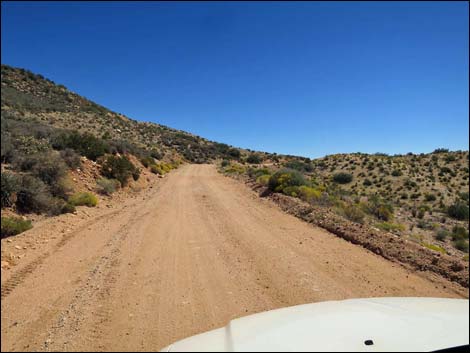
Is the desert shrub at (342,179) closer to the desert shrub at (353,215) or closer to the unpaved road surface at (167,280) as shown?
the desert shrub at (353,215)

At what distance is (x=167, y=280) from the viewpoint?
657 cm

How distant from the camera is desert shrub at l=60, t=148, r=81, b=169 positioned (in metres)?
16.0

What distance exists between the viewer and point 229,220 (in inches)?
465

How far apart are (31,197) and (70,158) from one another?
18.5ft

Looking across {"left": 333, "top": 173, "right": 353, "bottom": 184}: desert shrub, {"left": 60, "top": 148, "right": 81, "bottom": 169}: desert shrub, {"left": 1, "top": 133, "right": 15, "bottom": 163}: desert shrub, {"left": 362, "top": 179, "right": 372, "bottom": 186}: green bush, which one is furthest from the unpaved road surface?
{"left": 333, "top": 173, "right": 353, "bottom": 184}: desert shrub

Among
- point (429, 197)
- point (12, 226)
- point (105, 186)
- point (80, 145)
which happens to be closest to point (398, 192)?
point (429, 197)

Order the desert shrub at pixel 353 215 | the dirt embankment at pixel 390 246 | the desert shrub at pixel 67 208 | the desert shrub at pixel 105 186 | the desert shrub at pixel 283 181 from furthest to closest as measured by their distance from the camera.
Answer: the desert shrub at pixel 283 181, the desert shrub at pixel 105 186, the desert shrub at pixel 353 215, the desert shrub at pixel 67 208, the dirt embankment at pixel 390 246

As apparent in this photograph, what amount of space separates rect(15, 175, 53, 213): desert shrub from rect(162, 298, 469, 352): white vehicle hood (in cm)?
1014

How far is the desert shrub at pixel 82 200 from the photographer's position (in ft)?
41.6

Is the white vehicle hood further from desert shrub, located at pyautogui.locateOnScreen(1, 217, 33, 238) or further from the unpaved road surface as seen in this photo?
desert shrub, located at pyautogui.locateOnScreen(1, 217, 33, 238)

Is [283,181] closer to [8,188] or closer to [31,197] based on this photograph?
[31,197]

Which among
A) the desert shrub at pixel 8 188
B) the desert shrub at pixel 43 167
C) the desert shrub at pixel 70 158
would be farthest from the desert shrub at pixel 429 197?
the desert shrub at pixel 8 188

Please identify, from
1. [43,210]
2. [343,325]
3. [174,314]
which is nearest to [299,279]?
[174,314]

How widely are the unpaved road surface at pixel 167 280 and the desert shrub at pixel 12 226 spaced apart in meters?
0.60
